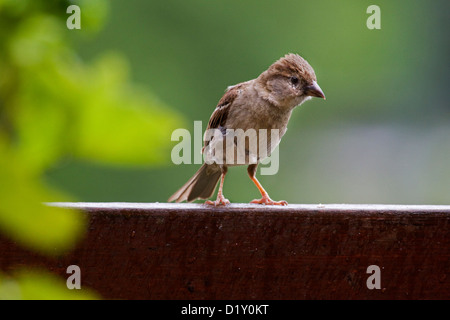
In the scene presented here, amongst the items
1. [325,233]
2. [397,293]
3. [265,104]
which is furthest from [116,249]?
[265,104]

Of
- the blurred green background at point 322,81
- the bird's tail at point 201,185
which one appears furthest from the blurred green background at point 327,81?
the bird's tail at point 201,185

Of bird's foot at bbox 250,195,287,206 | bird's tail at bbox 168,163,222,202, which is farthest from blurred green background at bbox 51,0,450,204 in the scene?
bird's foot at bbox 250,195,287,206

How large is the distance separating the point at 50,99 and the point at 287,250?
1.21 m

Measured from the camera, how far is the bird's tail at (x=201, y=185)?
3016 millimetres

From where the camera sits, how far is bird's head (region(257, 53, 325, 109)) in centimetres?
279

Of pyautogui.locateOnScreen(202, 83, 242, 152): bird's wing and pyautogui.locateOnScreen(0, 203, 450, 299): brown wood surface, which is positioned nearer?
pyautogui.locateOnScreen(0, 203, 450, 299): brown wood surface

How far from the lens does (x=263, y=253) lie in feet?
5.32

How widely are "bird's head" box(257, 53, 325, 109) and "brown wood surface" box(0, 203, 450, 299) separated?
1.17 metres

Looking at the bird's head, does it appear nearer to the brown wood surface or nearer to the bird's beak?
the bird's beak

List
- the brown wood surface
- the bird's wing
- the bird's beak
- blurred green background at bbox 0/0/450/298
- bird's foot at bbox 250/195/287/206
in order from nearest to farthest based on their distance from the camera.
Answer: the brown wood surface
bird's foot at bbox 250/195/287/206
the bird's beak
the bird's wing
blurred green background at bbox 0/0/450/298

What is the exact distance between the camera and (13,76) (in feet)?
1.65

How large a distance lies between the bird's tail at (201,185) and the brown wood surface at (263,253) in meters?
1.32

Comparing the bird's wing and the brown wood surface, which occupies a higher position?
the bird's wing

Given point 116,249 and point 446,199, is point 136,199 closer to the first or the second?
point 446,199
